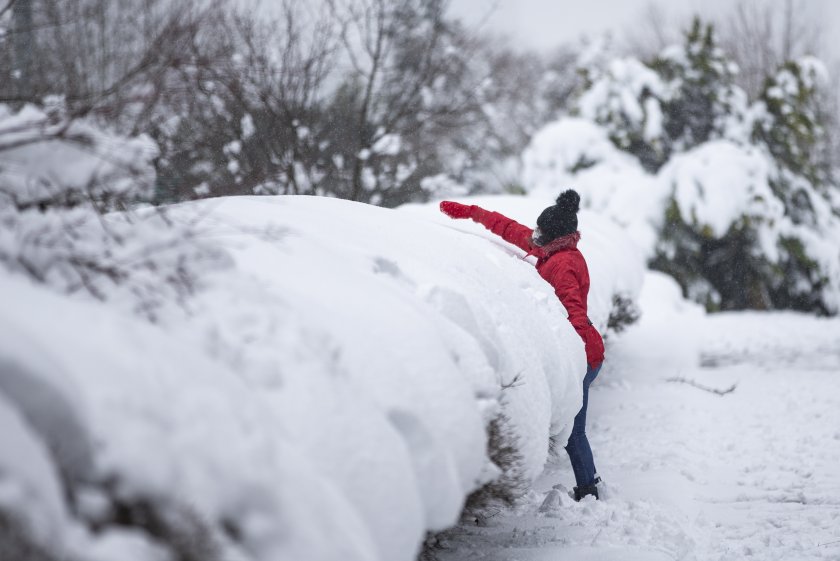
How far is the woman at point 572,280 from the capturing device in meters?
3.80

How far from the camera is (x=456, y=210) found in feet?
13.9

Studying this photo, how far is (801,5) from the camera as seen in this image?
1002 inches

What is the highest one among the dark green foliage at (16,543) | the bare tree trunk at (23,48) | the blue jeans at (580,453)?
the bare tree trunk at (23,48)

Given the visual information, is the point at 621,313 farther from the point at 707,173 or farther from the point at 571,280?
the point at 707,173

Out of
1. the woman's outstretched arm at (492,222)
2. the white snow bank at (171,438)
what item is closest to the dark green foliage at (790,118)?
the woman's outstretched arm at (492,222)

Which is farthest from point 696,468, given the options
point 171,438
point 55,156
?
point 55,156

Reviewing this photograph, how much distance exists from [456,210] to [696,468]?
2.27m

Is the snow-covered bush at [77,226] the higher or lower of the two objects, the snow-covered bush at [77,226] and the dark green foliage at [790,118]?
the lower

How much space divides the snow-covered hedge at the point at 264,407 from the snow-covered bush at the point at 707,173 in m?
9.91

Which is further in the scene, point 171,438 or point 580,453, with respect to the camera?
point 580,453

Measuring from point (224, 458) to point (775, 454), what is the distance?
14.9ft

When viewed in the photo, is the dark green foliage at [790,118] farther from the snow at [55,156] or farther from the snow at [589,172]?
the snow at [55,156]

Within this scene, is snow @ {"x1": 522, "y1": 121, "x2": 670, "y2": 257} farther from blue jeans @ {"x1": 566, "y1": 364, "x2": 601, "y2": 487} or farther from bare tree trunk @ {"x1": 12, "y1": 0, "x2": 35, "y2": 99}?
blue jeans @ {"x1": 566, "y1": 364, "x2": 601, "y2": 487}

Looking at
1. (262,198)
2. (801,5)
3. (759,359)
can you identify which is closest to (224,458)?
(262,198)
